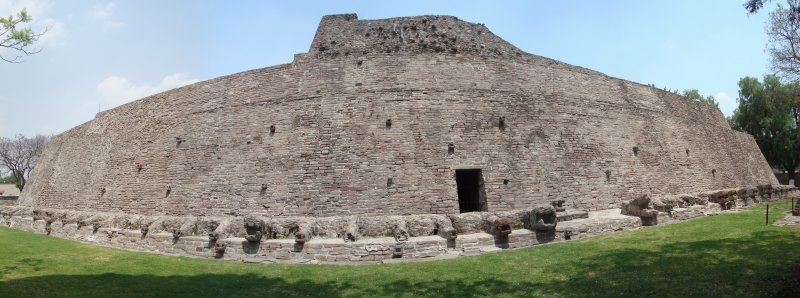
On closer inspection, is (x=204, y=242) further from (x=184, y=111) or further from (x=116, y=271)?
(x=184, y=111)

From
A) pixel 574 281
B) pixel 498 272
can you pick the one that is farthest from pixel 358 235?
pixel 574 281

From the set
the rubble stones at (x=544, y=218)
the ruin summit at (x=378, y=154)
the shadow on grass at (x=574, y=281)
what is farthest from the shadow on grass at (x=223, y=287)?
the rubble stones at (x=544, y=218)

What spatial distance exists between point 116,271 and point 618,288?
9152 mm

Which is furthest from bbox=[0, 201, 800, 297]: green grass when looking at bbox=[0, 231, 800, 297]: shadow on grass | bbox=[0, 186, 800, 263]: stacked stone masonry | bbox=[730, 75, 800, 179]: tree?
bbox=[730, 75, 800, 179]: tree

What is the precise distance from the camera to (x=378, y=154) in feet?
42.7

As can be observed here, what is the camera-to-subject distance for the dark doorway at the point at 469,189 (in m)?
13.9

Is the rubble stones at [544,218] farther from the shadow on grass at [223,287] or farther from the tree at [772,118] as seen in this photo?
the tree at [772,118]

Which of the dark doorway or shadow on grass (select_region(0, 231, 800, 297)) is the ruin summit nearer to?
the dark doorway

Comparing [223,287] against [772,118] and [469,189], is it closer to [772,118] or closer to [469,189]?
[469,189]

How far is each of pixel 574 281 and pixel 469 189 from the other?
799 centimetres

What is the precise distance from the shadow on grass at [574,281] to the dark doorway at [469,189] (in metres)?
5.38

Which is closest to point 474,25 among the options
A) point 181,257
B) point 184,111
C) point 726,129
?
point 184,111

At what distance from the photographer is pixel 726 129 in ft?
77.0

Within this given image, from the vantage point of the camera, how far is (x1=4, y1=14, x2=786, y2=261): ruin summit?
10.8 meters
